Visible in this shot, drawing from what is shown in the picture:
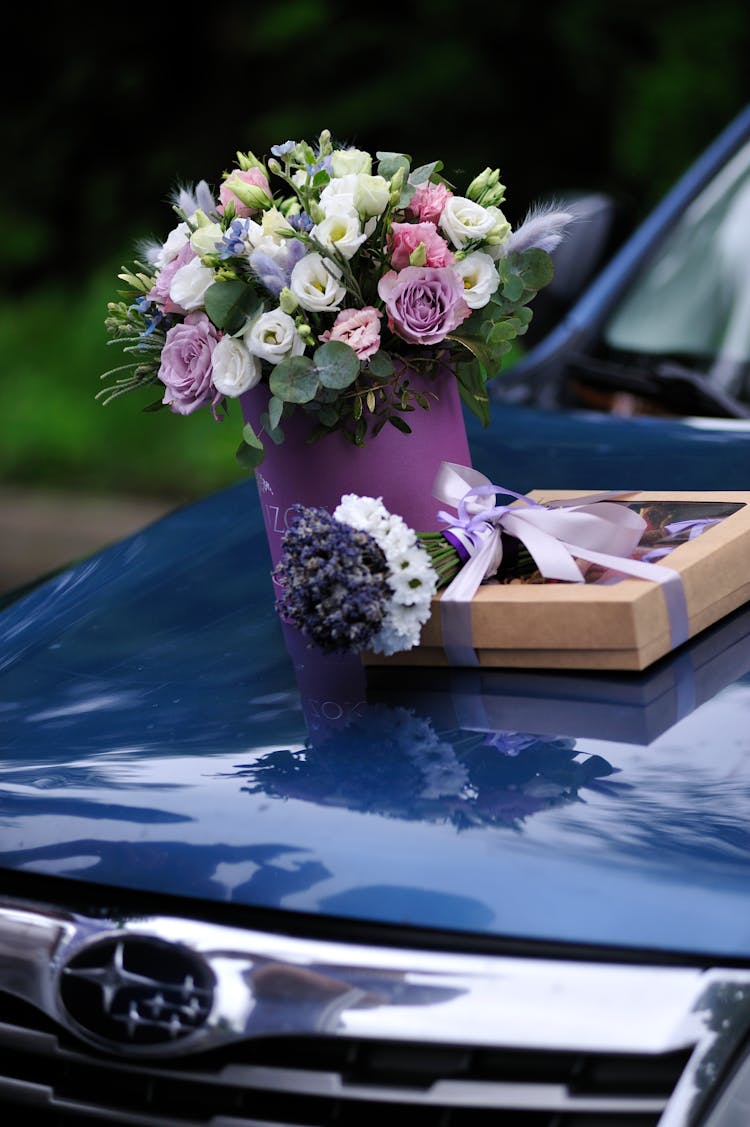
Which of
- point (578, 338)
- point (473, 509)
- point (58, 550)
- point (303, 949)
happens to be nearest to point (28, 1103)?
point (303, 949)

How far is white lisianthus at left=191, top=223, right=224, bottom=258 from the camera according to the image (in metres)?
1.74

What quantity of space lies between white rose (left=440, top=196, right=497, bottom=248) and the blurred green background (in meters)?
5.01

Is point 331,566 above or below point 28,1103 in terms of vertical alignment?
above

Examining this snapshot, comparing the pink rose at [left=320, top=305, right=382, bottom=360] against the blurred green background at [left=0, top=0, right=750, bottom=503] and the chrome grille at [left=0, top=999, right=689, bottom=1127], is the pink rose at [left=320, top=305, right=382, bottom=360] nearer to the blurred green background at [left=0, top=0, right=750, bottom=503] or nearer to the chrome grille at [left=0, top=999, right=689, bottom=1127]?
the chrome grille at [left=0, top=999, right=689, bottom=1127]

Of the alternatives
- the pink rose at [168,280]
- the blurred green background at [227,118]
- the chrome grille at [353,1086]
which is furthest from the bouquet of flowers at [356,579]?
the blurred green background at [227,118]

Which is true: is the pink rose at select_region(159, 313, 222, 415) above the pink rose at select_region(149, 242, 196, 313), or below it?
below

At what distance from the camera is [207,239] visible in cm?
175

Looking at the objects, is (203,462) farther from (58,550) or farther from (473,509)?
(473,509)

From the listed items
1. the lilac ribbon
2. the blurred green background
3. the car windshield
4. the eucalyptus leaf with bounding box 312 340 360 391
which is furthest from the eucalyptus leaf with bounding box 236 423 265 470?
the blurred green background

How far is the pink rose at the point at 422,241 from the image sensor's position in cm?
171

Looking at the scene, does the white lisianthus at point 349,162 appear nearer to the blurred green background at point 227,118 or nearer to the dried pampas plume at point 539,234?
the dried pampas plume at point 539,234

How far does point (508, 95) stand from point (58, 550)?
330cm

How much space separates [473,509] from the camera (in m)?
1.78

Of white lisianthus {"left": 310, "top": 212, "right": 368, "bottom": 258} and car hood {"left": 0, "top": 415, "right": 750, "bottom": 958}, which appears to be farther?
white lisianthus {"left": 310, "top": 212, "right": 368, "bottom": 258}
